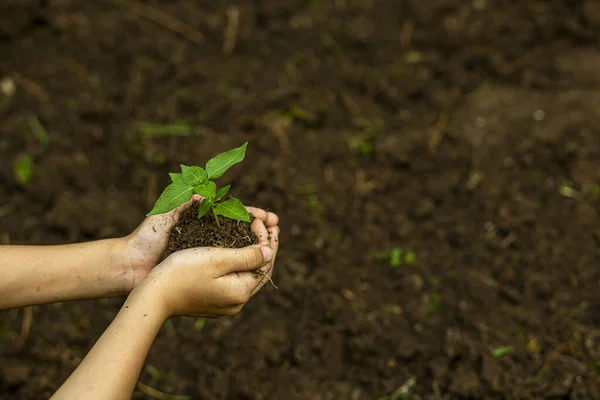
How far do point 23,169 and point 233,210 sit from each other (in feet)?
5.78

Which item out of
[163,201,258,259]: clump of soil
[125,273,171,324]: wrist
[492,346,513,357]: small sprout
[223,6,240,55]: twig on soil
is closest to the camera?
[125,273,171,324]: wrist

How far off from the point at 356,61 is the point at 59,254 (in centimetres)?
215

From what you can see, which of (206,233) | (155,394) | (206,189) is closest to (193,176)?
(206,189)

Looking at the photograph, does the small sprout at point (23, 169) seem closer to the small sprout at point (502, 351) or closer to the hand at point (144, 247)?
the hand at point (144, 247)

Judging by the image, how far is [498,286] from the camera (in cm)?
267

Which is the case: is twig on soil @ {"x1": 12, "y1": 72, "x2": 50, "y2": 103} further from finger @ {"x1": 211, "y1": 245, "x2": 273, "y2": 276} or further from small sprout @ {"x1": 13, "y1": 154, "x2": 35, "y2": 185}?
finger @ {"x1": 211, "y1": 245, "x2": 273, "y2": 276}

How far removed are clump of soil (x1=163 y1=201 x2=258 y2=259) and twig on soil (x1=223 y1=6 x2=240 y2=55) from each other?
1833 mm

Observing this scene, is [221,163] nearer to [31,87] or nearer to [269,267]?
[269,267]

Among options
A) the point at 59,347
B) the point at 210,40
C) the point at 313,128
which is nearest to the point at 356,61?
the point at 313,128

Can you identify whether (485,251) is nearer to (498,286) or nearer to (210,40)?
(498,286)

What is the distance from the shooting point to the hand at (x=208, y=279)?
168cm

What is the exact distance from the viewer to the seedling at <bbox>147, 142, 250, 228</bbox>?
1.76m

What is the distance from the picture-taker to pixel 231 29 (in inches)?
144

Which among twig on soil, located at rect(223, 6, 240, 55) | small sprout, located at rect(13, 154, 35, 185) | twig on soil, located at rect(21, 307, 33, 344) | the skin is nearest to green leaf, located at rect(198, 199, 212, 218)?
the skin
